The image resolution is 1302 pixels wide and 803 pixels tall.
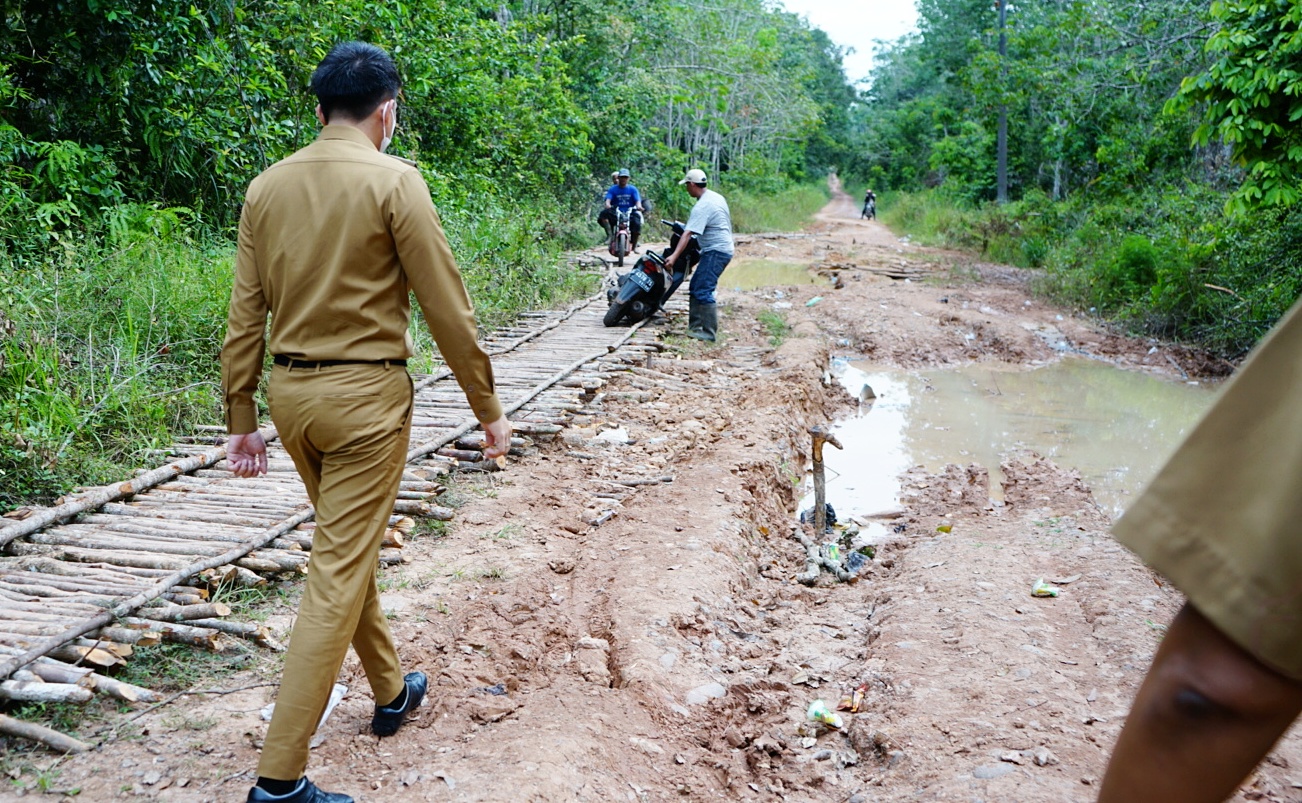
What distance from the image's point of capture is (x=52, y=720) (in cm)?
311

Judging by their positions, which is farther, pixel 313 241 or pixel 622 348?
pixel 622 348

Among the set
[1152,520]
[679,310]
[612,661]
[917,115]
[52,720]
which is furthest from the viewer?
[917,115]

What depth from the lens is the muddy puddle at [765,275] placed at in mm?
17936

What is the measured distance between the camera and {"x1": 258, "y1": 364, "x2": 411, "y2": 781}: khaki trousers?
2.60m

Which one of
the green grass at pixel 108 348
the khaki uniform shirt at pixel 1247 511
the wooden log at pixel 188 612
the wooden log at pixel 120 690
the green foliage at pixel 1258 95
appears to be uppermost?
the green foliage at pixel 1258 95

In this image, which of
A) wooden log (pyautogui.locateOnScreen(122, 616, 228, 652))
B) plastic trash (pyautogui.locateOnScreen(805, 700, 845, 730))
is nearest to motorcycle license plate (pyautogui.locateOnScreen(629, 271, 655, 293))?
plastic trash (pyautogui.locateOnScreen(805, 700, 845, 730))

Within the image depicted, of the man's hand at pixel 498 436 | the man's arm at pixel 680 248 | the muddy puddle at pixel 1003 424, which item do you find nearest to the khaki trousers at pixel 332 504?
the man's hand at pixel 498 436

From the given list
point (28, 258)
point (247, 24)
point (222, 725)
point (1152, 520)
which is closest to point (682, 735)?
point (222, 725)

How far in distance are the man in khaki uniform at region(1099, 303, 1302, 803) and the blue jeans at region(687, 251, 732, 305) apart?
972 cm

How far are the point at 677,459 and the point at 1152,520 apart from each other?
5987mm

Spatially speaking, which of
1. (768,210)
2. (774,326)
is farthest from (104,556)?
(768,210)

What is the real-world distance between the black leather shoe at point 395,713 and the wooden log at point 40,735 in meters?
0.86

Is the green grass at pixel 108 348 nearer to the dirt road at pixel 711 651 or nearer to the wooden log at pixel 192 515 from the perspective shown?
the wooden log at pixel 192 515

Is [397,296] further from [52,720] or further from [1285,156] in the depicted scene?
[1285,156]
